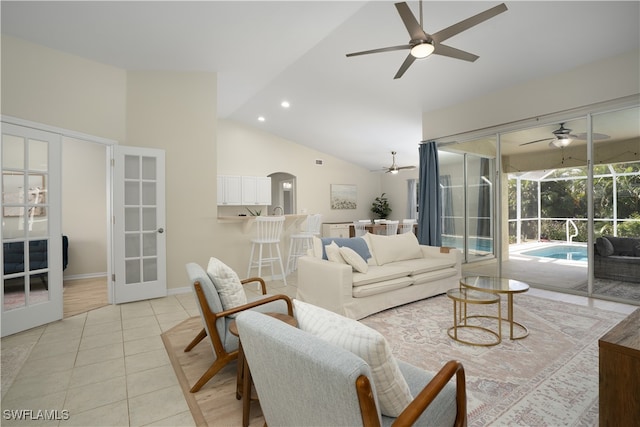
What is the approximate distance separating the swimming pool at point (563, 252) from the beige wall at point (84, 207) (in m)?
7.30

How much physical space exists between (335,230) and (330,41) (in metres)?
4.79

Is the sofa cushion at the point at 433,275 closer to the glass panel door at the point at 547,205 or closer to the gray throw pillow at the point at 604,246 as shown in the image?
the glass panel door at the point at 547,205

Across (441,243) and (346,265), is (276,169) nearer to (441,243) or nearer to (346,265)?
(441,243)

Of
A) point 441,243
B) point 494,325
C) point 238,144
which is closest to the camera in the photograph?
point 494,325

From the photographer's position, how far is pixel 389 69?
4.68 m

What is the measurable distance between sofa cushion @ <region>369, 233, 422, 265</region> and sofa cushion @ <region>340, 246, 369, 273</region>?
21.9 inches

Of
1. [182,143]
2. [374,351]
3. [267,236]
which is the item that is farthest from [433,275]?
[182,143]

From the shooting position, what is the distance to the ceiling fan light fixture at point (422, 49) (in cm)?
274

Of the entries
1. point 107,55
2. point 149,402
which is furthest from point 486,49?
point 149,402

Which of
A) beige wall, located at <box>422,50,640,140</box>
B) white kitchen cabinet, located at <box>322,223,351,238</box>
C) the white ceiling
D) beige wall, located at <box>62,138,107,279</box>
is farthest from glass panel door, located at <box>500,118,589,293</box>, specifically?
beige wall, located at <box>62,138,107,279</box>

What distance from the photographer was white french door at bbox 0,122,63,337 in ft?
9.92

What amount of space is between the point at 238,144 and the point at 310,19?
14.0 ft

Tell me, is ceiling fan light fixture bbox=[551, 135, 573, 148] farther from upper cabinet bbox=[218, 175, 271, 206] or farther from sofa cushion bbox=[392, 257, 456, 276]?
upper cabinet bbox=[218, 175, 271, 206]

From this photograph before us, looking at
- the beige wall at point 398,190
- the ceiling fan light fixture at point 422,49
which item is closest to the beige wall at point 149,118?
the ceiling fan light fixture at point 422,49
